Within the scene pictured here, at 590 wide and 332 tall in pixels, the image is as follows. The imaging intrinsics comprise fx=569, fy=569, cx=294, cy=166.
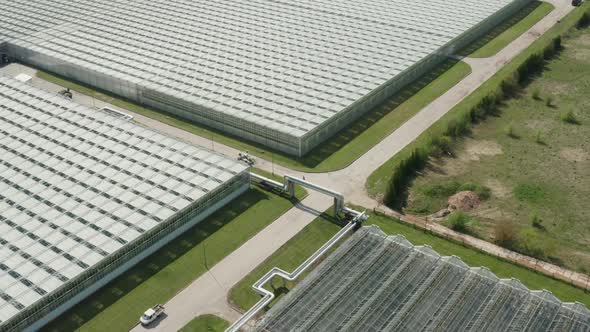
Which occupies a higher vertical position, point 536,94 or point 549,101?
point 536,94

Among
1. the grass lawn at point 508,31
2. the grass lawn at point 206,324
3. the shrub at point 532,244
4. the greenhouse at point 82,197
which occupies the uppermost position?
the greenhouse at point 82,197

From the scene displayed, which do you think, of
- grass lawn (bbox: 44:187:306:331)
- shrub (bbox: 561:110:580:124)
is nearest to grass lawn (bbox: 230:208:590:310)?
grass lawn (bbox: 44:187:306:331)

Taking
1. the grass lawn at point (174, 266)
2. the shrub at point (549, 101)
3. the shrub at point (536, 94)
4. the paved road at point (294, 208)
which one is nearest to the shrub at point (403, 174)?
the paved road at point (294, 208)

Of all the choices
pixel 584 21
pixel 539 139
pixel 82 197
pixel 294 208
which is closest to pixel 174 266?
pixel 82 197

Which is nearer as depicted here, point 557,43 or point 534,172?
point 534,172

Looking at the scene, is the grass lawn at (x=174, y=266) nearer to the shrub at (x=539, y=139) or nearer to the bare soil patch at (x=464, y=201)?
the bare soil patch at (x=464, y=201)

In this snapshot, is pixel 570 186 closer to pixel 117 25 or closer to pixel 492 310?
pixel 492 310

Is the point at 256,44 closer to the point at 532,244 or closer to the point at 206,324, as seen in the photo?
the point at 532,244
